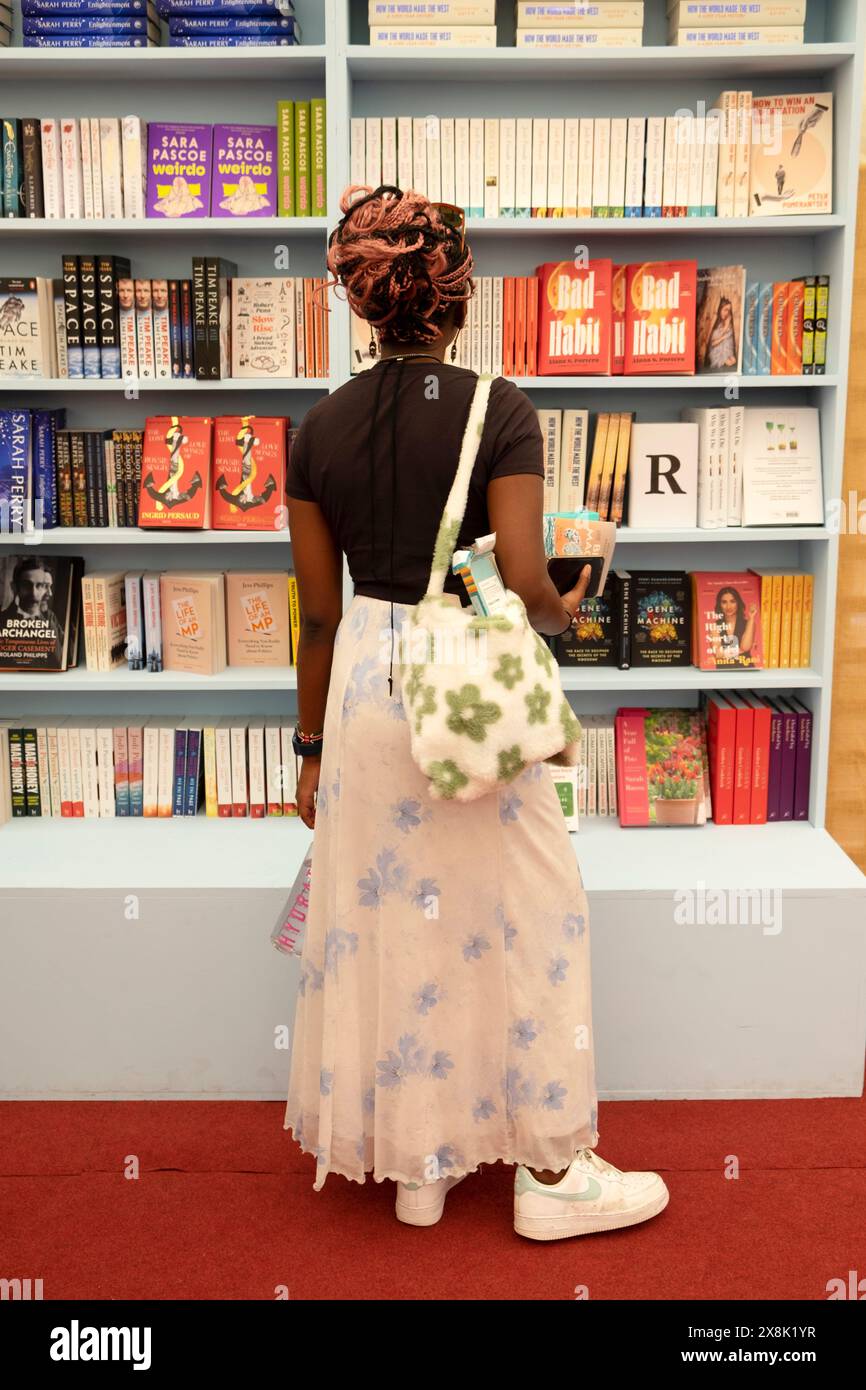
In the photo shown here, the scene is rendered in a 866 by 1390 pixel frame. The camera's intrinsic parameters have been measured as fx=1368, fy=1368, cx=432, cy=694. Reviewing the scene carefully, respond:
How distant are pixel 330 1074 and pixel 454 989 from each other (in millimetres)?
257

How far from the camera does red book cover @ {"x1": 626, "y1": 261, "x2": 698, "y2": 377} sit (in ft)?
9.74

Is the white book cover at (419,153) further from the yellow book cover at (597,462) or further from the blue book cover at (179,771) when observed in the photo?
the blue book cover at (179,771)

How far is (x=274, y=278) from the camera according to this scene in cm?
304

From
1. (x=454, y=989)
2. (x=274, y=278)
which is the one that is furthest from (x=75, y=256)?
(x=454, y=989)

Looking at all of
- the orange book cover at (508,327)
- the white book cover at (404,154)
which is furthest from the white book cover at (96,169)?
the orange book cover at (508,327)

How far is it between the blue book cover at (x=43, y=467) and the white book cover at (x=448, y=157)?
1013mm

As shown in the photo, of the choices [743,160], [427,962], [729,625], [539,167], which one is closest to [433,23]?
[539,167]

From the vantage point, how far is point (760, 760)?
3166 millimetres

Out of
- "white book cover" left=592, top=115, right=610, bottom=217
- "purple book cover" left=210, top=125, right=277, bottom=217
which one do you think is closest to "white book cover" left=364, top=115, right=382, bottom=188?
"purple book cover" left=210, top=125, right=277, bottom=217

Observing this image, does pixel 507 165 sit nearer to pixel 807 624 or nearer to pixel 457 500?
pixel 807 624

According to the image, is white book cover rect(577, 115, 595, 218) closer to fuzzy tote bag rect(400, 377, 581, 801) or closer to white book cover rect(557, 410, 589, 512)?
white book cover rect(557, 410, 589, 512)

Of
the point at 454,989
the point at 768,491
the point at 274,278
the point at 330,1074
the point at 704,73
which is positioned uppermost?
the point at 704,73
